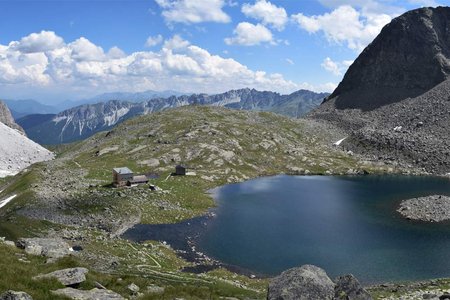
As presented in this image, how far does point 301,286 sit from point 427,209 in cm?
8063

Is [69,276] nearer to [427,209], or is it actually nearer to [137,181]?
[137,181]

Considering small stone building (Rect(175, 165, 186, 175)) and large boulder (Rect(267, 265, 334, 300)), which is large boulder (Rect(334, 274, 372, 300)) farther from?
small stone building (Rect(175, 165, 186, 175))

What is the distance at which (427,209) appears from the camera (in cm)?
9938

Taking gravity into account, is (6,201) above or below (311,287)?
below

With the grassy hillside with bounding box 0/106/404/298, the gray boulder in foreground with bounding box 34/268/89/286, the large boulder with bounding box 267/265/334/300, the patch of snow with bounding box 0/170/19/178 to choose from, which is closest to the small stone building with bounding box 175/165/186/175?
the grassy hillside with bounding box 0/106/404/298

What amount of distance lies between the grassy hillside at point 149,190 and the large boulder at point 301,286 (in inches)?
314

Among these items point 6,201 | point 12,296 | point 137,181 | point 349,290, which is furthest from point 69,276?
point 137,181

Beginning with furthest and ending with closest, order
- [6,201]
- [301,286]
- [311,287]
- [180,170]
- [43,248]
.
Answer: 1. [180,170]
2. [6,201]
3. [43,248]
4. [311,287]
5. [301,286]

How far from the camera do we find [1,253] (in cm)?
3850

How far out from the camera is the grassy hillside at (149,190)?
60.1 metres

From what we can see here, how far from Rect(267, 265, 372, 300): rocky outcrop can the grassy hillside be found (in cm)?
823

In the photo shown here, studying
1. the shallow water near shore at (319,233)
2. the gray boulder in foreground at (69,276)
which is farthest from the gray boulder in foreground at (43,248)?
the shallow water near shore at (319,233)

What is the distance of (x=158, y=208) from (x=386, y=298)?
206 ft

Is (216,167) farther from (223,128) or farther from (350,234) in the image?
(350,234)
